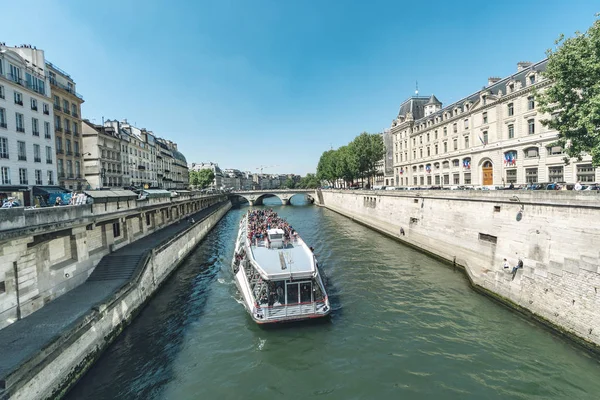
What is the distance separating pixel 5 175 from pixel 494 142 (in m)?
52.1

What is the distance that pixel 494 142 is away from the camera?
128 feet

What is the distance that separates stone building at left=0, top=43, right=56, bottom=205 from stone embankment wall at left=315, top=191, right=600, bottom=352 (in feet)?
124

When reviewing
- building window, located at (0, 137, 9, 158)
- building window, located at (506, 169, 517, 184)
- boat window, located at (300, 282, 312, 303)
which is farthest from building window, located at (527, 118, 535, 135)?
building window, located at (0, 137, 9, 158)

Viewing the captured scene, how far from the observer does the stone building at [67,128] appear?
1347 inches

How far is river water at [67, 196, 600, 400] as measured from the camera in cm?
1100

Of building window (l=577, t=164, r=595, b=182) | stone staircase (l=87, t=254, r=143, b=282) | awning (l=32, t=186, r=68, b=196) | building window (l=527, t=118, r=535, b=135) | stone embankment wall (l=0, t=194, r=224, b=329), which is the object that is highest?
building window (l=527, t=118, r=535, b=135)

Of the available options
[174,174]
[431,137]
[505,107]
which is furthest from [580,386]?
[174,174]

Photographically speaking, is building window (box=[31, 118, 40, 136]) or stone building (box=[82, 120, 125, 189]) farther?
stone building (box=[82, 120, 125, 189])

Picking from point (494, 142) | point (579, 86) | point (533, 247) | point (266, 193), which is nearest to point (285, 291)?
point (533, 247)

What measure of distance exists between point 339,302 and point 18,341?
1482cm

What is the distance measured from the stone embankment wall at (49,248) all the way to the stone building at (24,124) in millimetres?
12196

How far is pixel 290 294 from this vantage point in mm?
15242

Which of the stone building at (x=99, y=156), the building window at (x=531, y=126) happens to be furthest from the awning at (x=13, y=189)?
the building window at (x=531, y=126)

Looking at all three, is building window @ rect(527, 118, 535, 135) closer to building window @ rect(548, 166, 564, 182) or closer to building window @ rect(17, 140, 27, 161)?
Answer: building window @ rect(548, 166, 564, 182)
